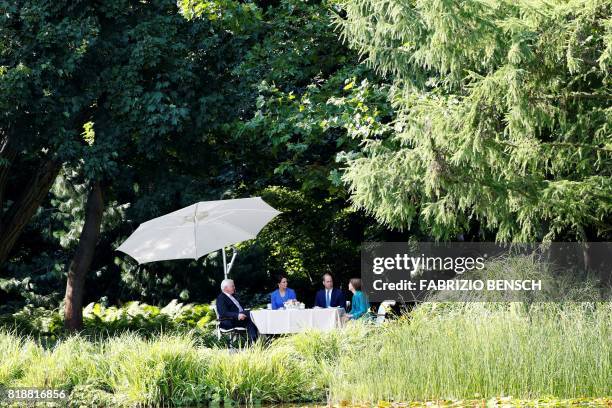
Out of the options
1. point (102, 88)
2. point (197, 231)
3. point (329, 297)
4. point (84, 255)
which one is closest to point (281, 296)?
point (329, 297)

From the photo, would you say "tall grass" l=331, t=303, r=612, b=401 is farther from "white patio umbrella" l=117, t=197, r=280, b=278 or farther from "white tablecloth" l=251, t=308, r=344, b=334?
"white patio umbrella" l=117, t=197, r=280, b=278

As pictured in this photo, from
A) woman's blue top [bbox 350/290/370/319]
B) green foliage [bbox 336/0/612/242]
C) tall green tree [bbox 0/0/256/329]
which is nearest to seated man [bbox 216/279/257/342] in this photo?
woman's blue top [bbox 350/290/370/319]

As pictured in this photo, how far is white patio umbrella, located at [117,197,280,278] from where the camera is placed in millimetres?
13758

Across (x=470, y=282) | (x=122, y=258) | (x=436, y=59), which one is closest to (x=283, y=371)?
(x=470, y=282)

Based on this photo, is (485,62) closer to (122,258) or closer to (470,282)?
(470,282)

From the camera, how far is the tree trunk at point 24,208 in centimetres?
1806

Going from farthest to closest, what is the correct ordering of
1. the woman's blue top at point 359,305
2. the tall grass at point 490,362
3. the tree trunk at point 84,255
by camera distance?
the tree trunk at point 84,255 → the woman's blue top at point 359,305 → the tall grass at point 490,362

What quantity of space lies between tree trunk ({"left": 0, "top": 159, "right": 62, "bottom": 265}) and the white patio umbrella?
15.0ft

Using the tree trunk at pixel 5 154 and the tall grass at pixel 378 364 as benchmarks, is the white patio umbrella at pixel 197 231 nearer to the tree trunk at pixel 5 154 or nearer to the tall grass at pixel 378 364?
the tall grass at pixel 378 364

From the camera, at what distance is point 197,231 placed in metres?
13.9

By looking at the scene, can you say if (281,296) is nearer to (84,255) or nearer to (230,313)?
(230,313)

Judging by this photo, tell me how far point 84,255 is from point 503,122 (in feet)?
29.5

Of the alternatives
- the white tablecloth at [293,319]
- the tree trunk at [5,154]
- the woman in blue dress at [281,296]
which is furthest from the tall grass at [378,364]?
the tree trunk at [5,154]

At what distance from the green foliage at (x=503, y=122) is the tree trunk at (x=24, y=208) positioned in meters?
7.72
